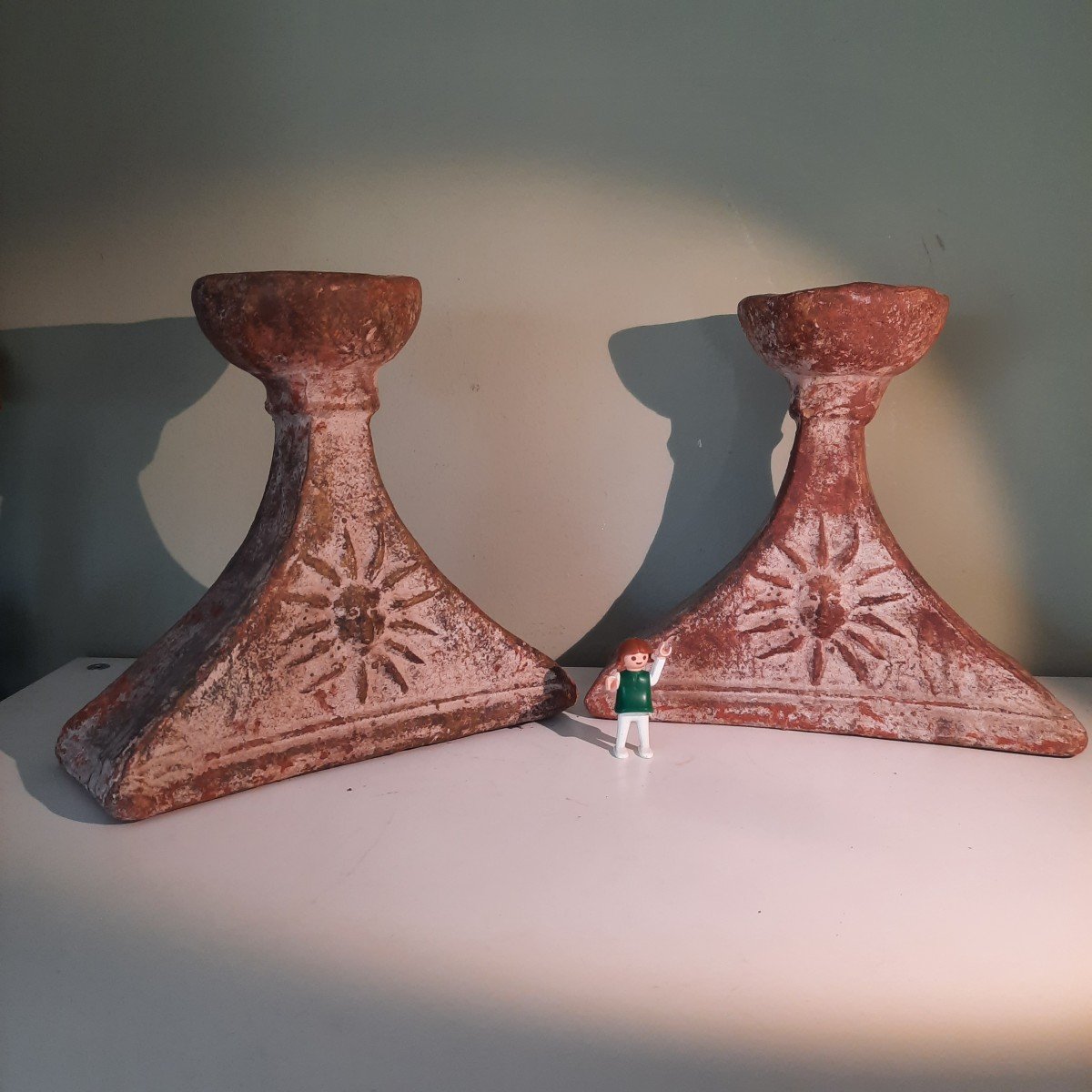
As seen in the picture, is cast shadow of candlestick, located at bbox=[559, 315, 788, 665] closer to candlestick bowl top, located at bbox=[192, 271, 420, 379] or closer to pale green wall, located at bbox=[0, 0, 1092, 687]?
pale green wall, located at bbox=[0, 0, 1092, 687]

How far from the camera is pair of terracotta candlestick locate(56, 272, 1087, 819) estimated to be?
1173 millimetres

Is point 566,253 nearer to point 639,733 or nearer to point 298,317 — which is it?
point 298,317

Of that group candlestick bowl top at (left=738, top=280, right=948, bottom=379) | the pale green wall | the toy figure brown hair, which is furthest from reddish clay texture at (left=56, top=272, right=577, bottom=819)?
candlestick bowl top at (left=738, top=280, right=948, bottom=379)

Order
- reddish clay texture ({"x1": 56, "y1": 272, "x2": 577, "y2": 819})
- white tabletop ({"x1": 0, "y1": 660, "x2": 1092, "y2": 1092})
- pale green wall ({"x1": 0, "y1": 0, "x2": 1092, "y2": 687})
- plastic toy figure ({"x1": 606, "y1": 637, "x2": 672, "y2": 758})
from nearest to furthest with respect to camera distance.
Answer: white tabletop ({"x1": 0, "y1": 660, "x2": 1092, "y2": 1092}) < reddish clay texture ({"x1": 56, "y1": 272, "x2": 577, "y2": 819}) < plastic toy figure ({"x1": 606, "y1": 637, "x2": 672, "y2": 758}) < pale green wall ({"x1": 0, "y1": 0, "x2": 1092, "y2": 687})

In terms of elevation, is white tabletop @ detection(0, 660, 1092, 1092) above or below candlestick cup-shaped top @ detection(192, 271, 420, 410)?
below

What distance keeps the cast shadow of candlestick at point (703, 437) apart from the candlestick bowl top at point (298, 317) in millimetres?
444

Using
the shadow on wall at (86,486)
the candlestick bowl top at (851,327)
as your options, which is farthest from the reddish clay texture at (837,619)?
the shadow on wall at (86,486)

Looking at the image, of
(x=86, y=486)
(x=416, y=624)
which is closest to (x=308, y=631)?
(x=416, y=624)

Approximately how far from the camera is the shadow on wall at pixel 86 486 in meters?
1.58

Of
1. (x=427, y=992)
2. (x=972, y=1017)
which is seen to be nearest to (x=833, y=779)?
(x=972, y=1017)

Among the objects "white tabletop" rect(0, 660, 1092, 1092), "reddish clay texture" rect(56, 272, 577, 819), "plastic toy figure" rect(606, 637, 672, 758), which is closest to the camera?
"white tabletop" rect(0, 660, 1092, 1092)

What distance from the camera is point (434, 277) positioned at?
60.4 inches

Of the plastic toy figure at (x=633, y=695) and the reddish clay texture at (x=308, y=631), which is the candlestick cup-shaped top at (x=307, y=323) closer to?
the reddish clay texture at (x=308, y=631)

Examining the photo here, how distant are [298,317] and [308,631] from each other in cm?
34
